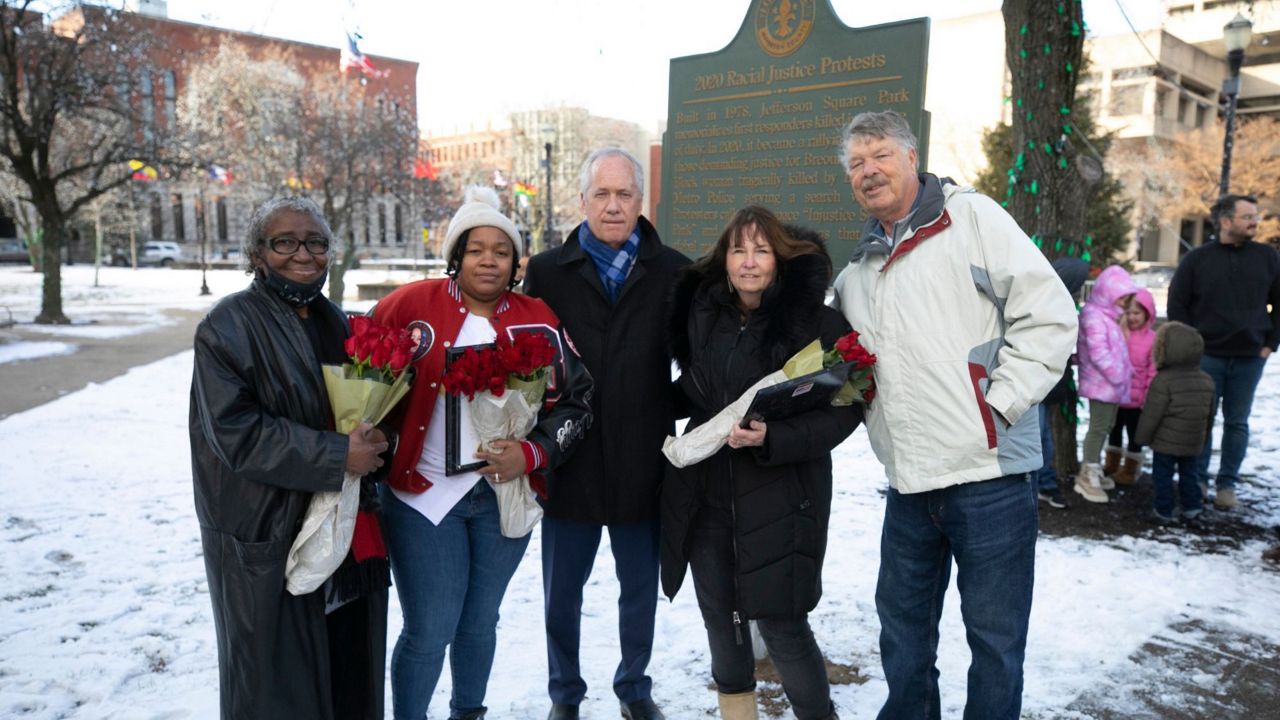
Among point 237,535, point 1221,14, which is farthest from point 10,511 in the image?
point 1221,14

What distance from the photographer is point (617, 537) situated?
3.29 meters

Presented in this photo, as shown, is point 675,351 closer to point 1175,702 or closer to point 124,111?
point 1175,702

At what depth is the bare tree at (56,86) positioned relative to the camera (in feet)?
52.4

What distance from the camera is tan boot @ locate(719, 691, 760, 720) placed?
2932mm

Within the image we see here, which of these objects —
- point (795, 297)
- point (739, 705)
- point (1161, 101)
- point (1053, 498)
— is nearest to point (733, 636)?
point (739, 705)

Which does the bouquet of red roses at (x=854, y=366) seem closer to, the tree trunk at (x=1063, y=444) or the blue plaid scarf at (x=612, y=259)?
the blue plaid scarf at (x=612, y=259)

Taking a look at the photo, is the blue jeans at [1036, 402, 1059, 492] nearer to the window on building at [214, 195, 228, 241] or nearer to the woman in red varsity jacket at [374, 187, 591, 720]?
the woman in red varsity jacket at [374, 187, 591, 720]

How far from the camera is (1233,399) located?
5949mm

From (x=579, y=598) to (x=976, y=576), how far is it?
1546mm

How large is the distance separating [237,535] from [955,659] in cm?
305

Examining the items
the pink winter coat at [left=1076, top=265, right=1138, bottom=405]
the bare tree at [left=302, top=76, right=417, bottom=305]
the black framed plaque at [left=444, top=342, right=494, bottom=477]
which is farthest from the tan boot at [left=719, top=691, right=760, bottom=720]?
the bare tree at [left=302, top=76, right=417, bottom=305]

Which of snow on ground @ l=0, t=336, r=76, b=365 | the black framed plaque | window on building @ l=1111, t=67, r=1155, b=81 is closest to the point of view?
the black framed plaque

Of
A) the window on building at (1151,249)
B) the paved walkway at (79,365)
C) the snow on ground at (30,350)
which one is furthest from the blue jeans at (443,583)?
the window on building at (1151,249)

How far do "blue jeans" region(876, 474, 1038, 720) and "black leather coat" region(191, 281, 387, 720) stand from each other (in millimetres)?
1877
